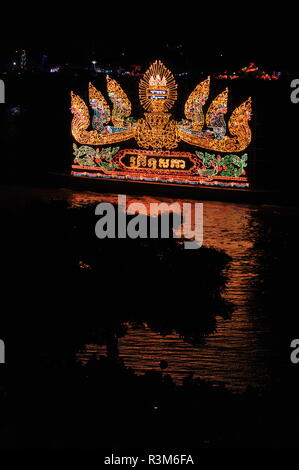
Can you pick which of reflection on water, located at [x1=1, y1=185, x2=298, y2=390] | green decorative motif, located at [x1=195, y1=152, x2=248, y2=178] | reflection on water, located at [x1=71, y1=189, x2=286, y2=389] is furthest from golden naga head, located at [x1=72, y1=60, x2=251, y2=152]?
reflection on water, located at [x1=71, y1=189, x2=286, y2=389]

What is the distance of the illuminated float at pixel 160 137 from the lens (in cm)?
1375

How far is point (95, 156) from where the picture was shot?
15.1 meters

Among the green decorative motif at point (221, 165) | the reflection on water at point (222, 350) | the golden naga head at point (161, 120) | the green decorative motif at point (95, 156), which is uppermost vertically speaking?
the golden naga head at point (161, 120)

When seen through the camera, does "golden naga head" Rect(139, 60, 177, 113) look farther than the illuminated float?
Yes

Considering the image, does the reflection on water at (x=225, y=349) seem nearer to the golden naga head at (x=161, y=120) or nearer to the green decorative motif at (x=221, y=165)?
the green decorative motif at (x=221, y=165)

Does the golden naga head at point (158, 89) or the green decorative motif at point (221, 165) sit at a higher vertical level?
the golden naga head at point (158, 89)

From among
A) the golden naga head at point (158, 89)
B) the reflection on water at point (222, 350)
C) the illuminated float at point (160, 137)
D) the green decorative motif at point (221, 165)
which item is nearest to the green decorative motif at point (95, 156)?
the illuminated float at point (160, 137)

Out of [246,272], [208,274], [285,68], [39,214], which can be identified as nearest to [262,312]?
[246,272]

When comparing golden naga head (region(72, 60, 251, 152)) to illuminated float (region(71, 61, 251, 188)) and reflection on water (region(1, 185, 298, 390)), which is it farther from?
reflection on water (region(1, 185, 298, 390))

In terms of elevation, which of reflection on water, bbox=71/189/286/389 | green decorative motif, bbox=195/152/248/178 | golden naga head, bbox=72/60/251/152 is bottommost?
reflection on water, bbox=71/189/286/389

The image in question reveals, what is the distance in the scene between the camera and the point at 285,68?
14648mm

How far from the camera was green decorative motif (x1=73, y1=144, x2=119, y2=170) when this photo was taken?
14883 mm

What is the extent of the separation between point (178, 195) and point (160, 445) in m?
10.6

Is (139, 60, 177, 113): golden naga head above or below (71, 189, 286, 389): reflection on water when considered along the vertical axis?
above
